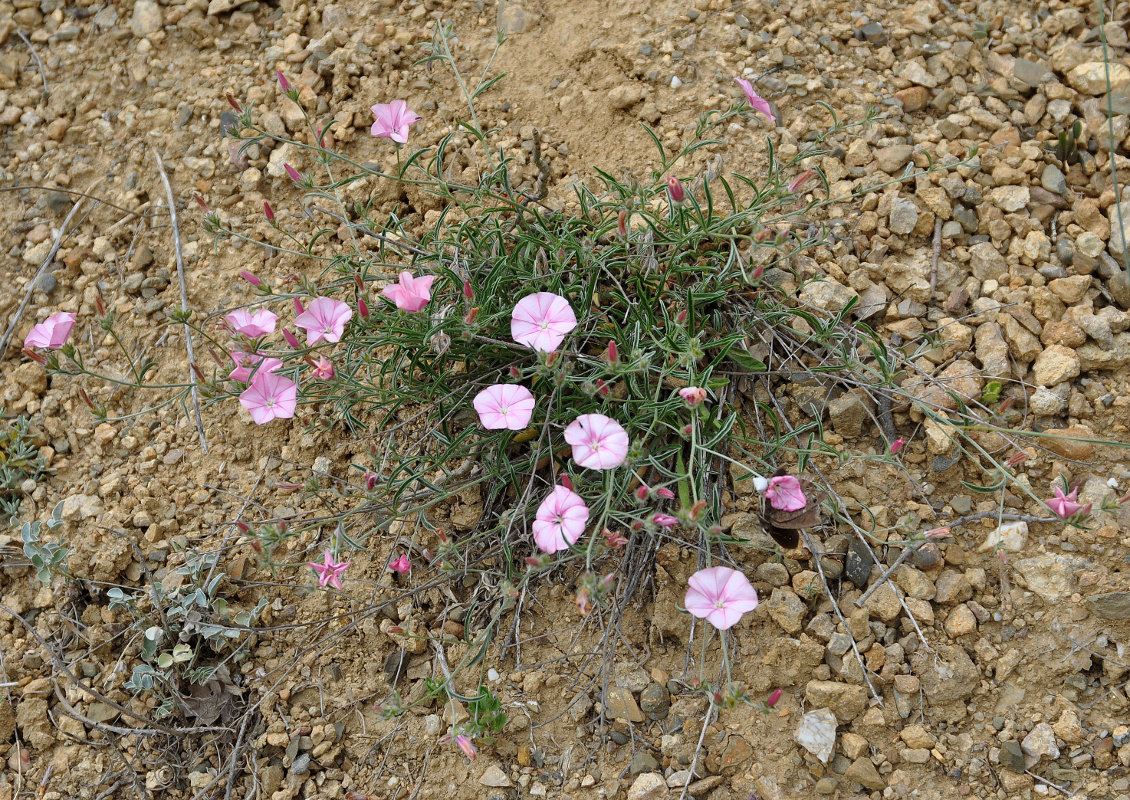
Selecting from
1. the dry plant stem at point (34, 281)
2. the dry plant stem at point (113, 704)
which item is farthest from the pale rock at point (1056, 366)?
the dry plant stem at point (34, 281)

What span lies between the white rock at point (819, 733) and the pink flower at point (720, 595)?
0.39m

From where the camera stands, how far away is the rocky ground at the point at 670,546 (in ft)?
7.49

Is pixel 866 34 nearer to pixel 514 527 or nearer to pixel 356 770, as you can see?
pixel 514 527

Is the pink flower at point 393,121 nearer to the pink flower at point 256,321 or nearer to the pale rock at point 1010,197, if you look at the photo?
the pink flower at point 256,321

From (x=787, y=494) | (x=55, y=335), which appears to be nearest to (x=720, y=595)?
(x=787, y=494)

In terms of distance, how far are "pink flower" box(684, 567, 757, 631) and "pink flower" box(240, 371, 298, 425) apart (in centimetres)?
128

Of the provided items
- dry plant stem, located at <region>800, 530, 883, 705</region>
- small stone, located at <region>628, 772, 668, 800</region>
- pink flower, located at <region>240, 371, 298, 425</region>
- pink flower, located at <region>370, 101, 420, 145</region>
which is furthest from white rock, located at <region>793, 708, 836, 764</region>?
pink flower, located at <region>370, 101, 420, 145</region>

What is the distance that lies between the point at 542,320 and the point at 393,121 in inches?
35.0

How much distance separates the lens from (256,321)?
270cm

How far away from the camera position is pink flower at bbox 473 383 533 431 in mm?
2268

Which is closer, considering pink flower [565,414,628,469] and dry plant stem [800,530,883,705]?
pink flower [565,414,628,469]

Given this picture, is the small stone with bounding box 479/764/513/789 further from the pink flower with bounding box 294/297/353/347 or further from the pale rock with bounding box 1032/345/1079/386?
the pale rock with bounding box 1032/345/1079/386

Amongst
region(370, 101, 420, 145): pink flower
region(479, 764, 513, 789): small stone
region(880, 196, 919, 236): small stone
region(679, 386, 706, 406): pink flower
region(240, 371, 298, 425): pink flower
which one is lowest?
region(479, 764, 513, 789): small stone

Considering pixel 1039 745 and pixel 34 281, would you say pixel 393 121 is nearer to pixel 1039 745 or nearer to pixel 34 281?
pixel 34 281
